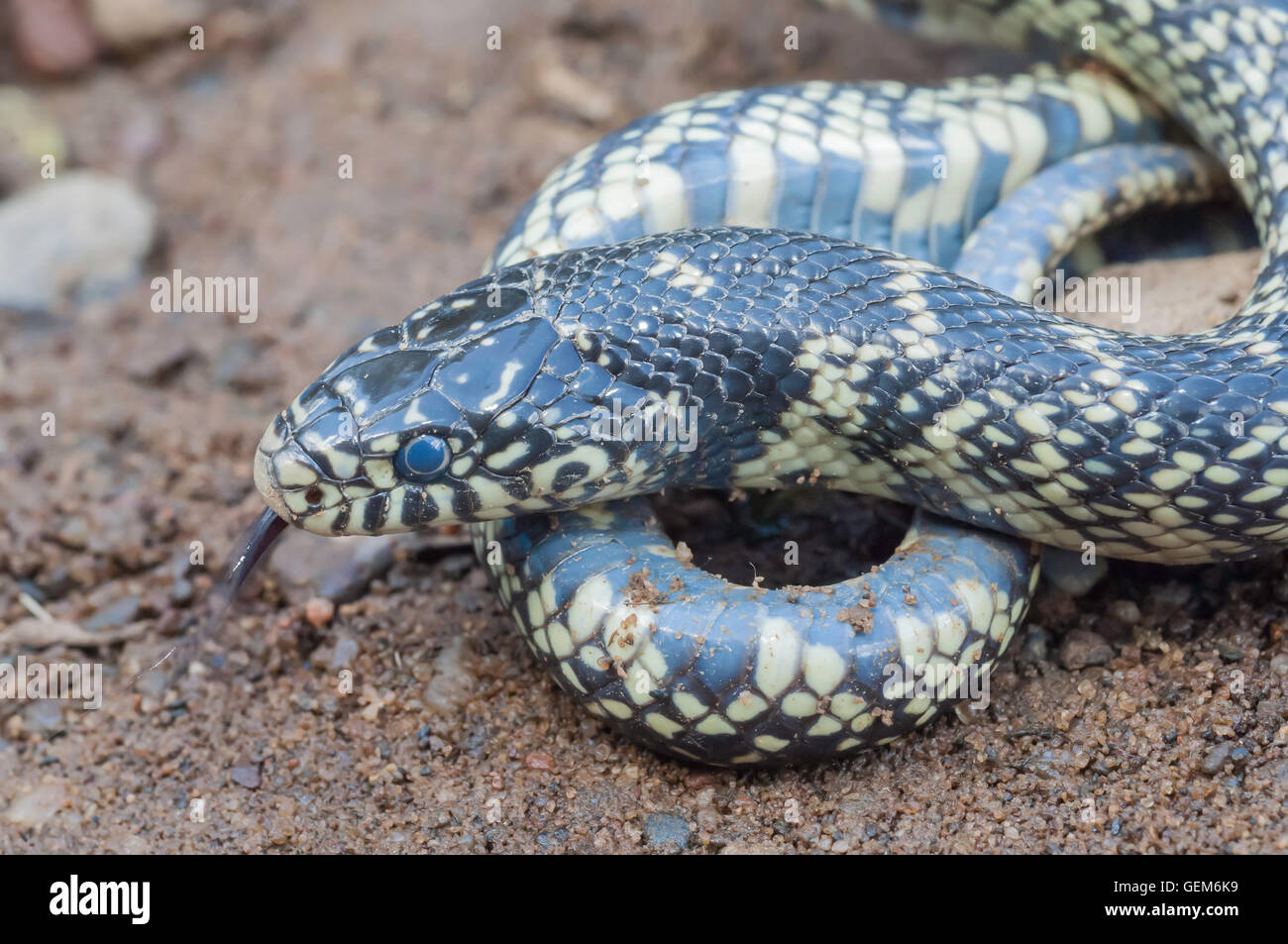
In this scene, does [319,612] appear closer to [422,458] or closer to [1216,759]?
[422,458]

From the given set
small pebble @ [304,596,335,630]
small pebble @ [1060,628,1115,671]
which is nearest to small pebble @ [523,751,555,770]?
small pebble @ [304,596,335,630]

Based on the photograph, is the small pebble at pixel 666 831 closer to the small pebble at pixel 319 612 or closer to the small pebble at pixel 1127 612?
the small pebble at pixel 319 612

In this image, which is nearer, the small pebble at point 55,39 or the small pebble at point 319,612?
the small pebble at point 319,612

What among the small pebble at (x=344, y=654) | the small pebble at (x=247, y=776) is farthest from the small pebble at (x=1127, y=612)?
the small pebble at (x=247, y=776)

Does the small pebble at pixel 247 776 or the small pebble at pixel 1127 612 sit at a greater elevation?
the small pebble at pixel 1127 612

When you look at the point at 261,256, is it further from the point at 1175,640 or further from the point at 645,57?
the point at 1175,640

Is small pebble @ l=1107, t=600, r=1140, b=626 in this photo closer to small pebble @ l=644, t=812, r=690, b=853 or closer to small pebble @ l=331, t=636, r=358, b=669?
small pebble @ l=644, t=812, r=690, b=853
